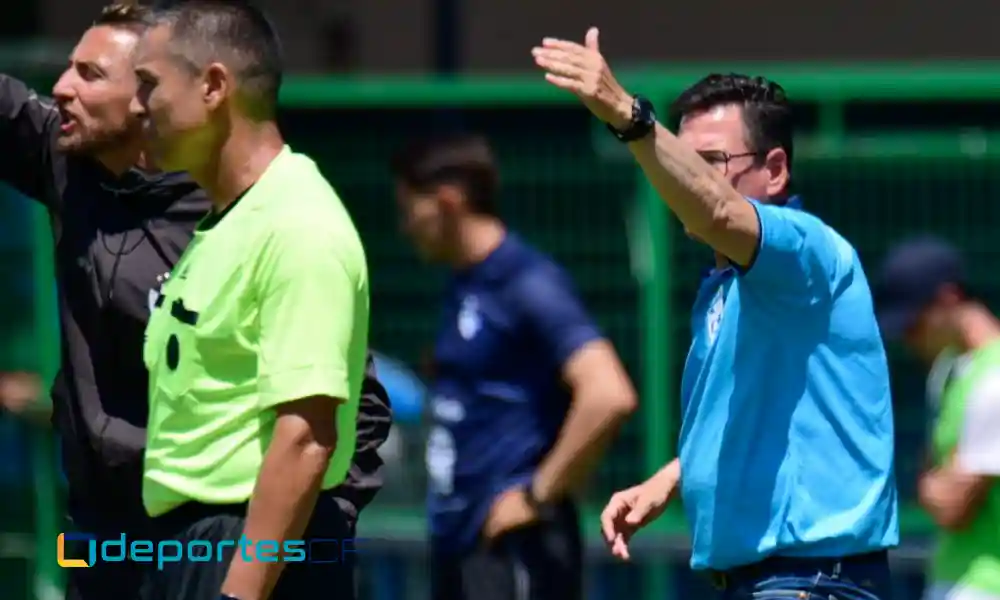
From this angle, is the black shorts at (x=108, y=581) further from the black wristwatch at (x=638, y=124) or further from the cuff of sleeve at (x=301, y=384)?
the black wristwatch at (x=638, y=124)

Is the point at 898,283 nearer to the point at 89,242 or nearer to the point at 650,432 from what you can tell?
the point at 89,242

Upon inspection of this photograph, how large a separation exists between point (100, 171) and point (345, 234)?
1167mm

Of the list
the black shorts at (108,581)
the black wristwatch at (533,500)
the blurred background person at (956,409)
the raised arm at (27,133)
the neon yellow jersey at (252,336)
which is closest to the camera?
the neon yellow jersey at (252,336)

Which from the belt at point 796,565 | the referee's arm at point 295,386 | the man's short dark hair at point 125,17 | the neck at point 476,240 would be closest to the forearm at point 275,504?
the referee's arm at point 295,386

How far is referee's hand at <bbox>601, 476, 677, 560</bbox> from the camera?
4242 millimetres

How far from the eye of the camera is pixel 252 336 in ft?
11.9

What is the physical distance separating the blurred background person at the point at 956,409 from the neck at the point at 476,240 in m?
1.04

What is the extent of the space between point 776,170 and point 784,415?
505 mm

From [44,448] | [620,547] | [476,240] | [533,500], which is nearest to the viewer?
[620,547]

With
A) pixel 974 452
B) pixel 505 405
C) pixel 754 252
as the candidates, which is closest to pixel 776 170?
pixel 754 252

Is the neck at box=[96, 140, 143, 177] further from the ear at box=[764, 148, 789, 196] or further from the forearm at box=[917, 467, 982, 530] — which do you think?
the forearm at box=[917, 467, 982, 530]

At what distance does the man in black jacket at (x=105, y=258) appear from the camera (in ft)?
14.4

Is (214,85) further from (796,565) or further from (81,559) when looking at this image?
(796,565)

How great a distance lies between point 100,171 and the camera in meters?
4.61
